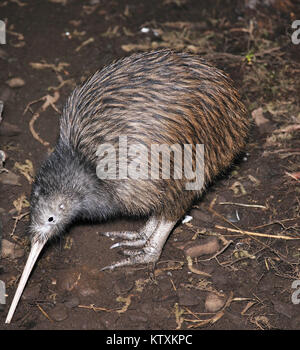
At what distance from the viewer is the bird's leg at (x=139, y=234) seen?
4.55m

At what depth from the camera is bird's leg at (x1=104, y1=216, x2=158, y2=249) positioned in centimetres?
455

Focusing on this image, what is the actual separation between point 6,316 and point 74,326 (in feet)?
1.62

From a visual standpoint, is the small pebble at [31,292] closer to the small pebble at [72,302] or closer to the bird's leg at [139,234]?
the small pebble at [72,302]

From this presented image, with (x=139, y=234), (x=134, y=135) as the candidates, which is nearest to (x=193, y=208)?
(x=139, y=234)

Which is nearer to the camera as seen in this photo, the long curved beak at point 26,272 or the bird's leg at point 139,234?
the long curved beak at point 26,272

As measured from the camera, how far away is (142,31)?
6141mm

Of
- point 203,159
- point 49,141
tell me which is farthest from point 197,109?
point 49,141

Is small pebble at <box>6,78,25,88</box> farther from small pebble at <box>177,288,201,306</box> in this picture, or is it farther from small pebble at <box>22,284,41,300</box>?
small pebble at <box>177,288,201,306</box>

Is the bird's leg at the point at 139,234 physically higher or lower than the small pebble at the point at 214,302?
higher

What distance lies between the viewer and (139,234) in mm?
4605

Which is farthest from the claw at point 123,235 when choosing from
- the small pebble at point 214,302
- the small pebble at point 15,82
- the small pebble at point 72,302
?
the small pebble at point 15,82

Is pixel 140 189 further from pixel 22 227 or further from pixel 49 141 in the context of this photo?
pixel 49 141

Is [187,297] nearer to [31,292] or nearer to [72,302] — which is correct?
[72,302]

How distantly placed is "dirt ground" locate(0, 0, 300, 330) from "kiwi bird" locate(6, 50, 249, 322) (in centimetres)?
28
